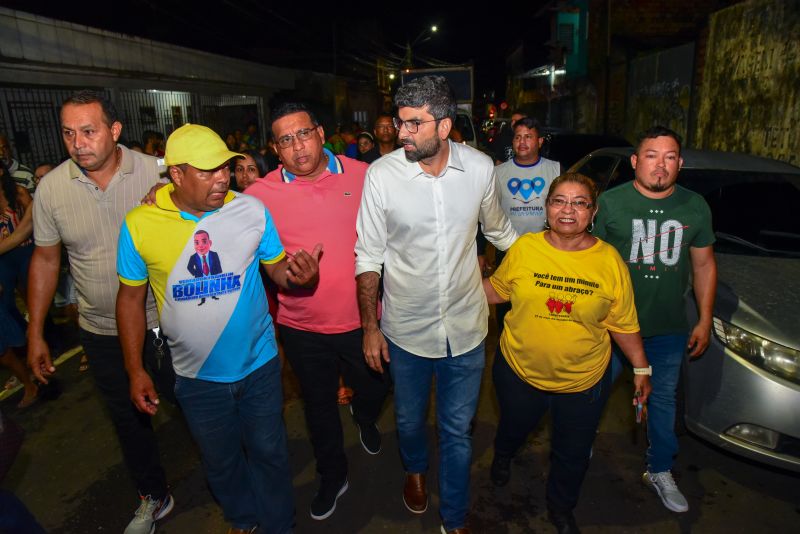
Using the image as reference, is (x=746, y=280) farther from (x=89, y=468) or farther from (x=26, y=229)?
(x=26, y=229)

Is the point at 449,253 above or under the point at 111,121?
under

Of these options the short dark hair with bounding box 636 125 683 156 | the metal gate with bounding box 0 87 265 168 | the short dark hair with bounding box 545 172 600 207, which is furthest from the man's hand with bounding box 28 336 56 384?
the metal gate with bounding box 0 87 265 168

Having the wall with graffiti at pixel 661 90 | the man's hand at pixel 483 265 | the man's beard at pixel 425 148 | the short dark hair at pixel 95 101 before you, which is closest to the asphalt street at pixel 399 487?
the man's hand at pixel 483 265

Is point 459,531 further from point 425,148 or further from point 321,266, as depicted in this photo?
point 425,148

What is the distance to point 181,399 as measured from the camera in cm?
268

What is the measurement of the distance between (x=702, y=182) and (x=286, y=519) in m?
3.97

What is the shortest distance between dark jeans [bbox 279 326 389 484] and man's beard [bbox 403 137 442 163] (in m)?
1.11

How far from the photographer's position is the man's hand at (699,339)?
311cm

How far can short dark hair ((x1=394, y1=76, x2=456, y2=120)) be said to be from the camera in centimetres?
262

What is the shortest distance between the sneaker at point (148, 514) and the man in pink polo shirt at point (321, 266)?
89cm

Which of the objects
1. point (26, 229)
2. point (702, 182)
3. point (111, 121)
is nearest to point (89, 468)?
point (26, 229)

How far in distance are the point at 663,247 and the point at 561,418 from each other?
111cm

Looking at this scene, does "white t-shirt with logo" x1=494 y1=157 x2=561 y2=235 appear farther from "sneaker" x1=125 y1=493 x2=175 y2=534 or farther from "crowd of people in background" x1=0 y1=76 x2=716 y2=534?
"sneaker" x1=125 y1=493 x2=175 y2=534

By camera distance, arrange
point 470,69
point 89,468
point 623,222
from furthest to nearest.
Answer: point 470,69 < point 89,468 < point 623,222
